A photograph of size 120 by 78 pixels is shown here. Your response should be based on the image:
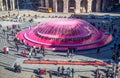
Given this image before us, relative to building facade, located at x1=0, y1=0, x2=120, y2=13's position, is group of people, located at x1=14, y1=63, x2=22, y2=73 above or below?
below

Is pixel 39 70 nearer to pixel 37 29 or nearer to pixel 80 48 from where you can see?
pixel 80 48

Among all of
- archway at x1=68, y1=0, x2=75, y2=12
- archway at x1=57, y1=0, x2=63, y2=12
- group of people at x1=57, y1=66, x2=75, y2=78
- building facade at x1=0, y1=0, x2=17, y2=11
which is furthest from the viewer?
building facade at x1=0, y1=0, x2=17, y2=11

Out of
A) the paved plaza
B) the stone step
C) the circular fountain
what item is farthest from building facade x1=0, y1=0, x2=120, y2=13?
the stone step

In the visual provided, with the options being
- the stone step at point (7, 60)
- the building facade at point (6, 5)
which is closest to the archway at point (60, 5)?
the building facade at point (6, 5)

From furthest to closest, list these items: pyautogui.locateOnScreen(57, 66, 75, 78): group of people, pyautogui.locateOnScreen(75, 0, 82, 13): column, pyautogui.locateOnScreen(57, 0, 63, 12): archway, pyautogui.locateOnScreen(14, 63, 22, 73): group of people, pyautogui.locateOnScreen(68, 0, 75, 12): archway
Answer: pyautogui.locateOnScreen(57, 0, 63, 12): archway < pyautogui.locateOnScreen(68, 0, 75, 12): archway < pyautogui.locateOnScreen(75, 0, 82, 13): column < pyautogui.locateOnScreen(14, 63, 22, 73): group of people < pyautogui.locateOnScreen(57, 66, 75, 78): group of people

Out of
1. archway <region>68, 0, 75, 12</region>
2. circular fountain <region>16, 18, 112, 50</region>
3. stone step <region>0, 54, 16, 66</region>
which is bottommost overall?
stone step <region>0, 54, 16, 66</region>

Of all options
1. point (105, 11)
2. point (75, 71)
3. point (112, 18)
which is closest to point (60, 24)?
point (75, 71)

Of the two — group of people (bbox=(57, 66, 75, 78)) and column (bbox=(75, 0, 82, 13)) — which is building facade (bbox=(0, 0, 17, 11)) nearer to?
column (bbox=(75, 0, 82, 13))

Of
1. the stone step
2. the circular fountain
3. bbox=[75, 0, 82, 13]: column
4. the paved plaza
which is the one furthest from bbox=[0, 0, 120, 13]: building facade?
the stone step

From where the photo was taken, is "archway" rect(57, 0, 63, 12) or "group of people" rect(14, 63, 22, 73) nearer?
"group of people" rect(14, 63, 22, 73)
